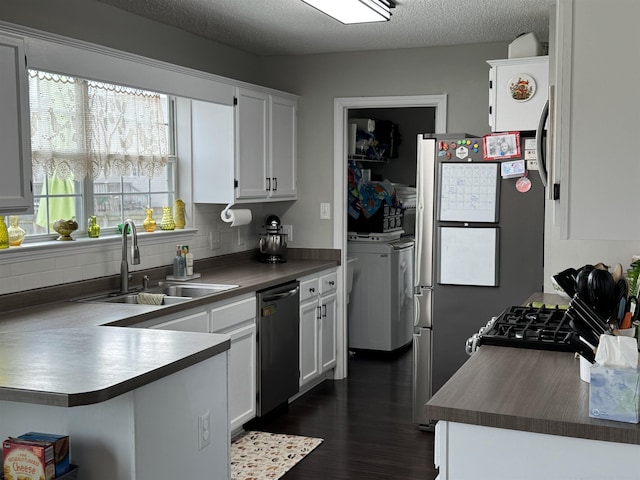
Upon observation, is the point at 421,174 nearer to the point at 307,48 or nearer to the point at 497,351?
the point at 307,48

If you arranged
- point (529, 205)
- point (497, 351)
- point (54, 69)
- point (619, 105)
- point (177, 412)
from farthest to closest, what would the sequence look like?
point (529, 205) → point (54, 69) → point (497, 351) → point (177, 412) → point (619, 105)

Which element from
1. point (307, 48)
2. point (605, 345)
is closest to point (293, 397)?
point (307, 48)

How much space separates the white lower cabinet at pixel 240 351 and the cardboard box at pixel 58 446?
1.83 metres

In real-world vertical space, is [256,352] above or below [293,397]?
above

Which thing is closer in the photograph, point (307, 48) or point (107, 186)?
point (107, 186)

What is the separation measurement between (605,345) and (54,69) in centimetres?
259

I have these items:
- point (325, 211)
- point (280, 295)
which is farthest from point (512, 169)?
point (325, 211)

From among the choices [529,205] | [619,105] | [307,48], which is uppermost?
[307,48]

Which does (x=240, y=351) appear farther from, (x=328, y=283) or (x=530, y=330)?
(x=530, y=330)

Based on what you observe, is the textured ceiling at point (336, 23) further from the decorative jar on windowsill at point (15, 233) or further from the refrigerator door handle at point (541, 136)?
the refrigerator door handle at point (541, 136)

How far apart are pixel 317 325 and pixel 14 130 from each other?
2.88 meters

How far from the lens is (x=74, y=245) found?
3885mm

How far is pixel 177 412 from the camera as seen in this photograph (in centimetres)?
253

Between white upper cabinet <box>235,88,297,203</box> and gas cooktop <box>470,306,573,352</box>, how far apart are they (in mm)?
2287
